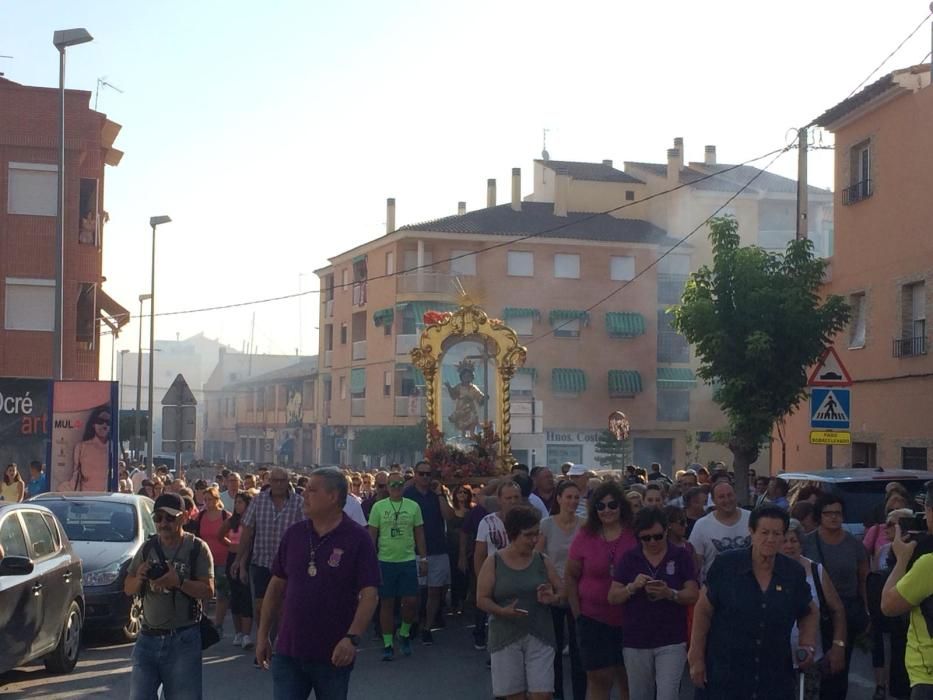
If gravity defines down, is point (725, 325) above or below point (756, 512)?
above

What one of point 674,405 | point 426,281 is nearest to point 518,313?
point 426,281

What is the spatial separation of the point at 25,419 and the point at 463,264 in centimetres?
3703

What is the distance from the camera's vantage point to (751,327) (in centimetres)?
2225

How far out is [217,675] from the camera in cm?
1259

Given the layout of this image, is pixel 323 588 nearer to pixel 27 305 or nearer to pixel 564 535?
pixel 564 535

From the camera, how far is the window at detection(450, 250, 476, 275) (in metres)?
58.8

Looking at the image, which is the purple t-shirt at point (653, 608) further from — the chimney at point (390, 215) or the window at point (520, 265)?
the chimney at point (390, 215)

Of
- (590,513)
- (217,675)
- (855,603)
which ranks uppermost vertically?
(590,513)

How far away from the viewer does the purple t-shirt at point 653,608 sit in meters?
8.02

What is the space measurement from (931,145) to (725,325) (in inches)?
222

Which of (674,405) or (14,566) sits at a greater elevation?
(674,405)

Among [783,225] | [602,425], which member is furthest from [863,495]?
[783,225]

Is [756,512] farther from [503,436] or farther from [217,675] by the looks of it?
[503,436]

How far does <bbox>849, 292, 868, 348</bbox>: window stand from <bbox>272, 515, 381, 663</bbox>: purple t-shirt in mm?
22330
